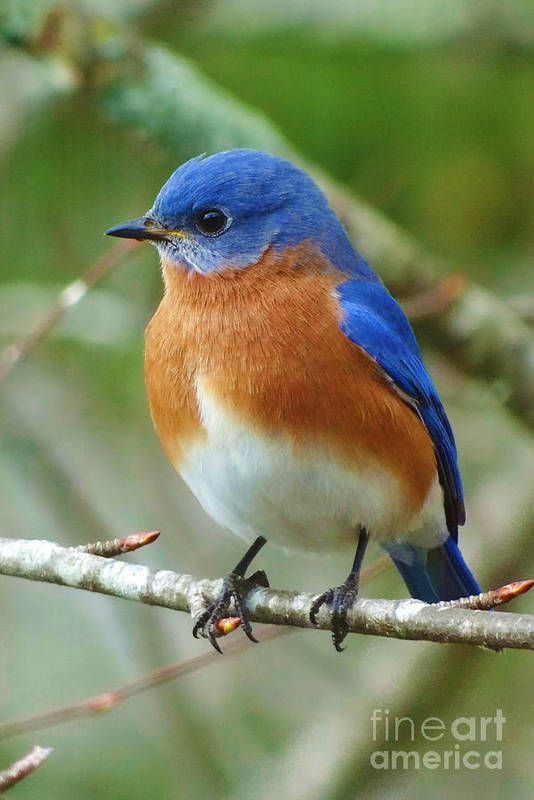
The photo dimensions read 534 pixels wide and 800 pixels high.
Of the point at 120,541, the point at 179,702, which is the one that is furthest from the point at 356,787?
the point at 120,541

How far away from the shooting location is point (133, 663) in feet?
21.2

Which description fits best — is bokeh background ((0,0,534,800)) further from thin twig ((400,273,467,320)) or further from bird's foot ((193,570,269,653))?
bird's foot ((193,570,269,653))

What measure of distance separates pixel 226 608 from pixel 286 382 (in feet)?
2.67

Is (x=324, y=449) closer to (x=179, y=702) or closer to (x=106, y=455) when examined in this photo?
(x=179, y=702)

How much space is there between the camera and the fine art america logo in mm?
5328

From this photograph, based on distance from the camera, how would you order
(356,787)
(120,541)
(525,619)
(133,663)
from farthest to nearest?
(133,663)
(356,787)
(120,541)
(525,619)

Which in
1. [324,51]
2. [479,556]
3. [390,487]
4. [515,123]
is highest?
[324,51]

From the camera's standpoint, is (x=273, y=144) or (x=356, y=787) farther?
(x=273, y=144)

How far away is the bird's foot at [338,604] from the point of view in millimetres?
3822

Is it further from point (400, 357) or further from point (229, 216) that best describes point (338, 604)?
point (229, 216)

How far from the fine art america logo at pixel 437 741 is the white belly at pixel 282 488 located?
114cm

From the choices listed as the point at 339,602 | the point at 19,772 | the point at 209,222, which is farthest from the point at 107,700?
the point at 209,222

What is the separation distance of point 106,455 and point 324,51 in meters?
2.56

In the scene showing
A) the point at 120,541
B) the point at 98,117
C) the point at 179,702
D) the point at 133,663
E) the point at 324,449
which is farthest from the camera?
the point at 98,117
